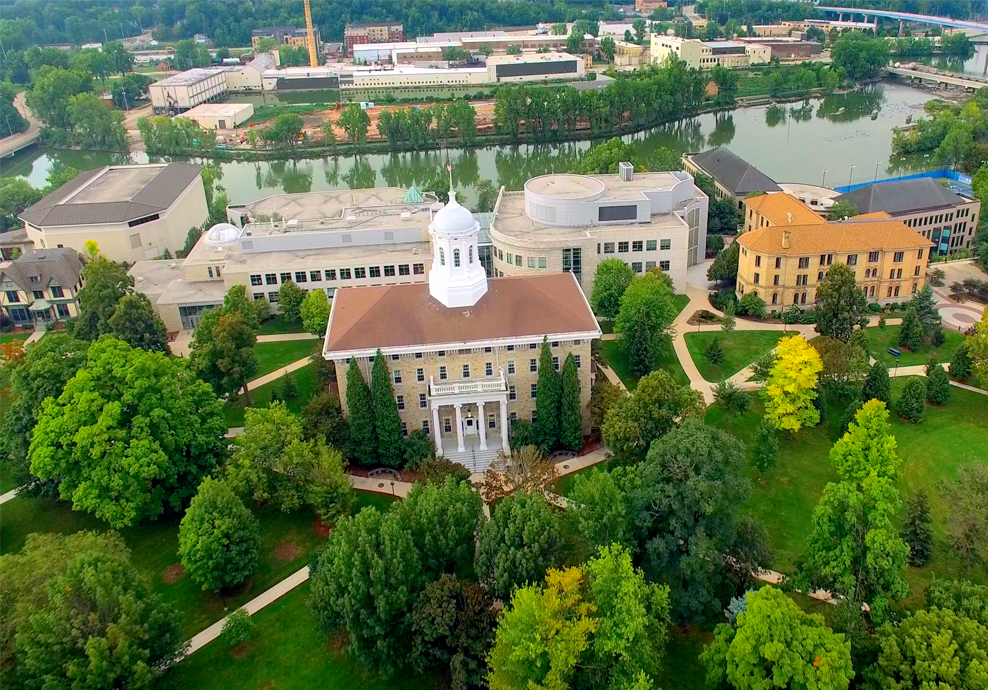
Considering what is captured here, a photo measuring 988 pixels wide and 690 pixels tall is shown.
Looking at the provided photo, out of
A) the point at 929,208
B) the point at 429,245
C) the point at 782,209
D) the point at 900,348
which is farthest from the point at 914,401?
the point at 429,245

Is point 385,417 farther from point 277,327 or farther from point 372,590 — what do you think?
point 277,327

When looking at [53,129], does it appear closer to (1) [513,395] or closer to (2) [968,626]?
(1) [513,395]

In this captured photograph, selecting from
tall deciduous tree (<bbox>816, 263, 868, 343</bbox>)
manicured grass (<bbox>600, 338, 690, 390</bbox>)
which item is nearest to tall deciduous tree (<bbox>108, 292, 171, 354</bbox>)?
manicured grass (<bbox>600, 338, 690, 390</bbox>)

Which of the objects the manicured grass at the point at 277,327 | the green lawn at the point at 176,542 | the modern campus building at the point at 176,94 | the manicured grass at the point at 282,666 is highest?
the modern campus building at the point at 176,94

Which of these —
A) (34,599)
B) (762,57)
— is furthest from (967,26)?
(34,599)

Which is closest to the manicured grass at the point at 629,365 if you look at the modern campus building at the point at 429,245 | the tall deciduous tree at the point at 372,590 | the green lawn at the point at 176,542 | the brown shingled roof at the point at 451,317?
the brown shingled roof at the point at 451,317

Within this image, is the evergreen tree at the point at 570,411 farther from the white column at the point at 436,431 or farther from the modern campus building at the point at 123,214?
the modern campus building at the point at 123,214
